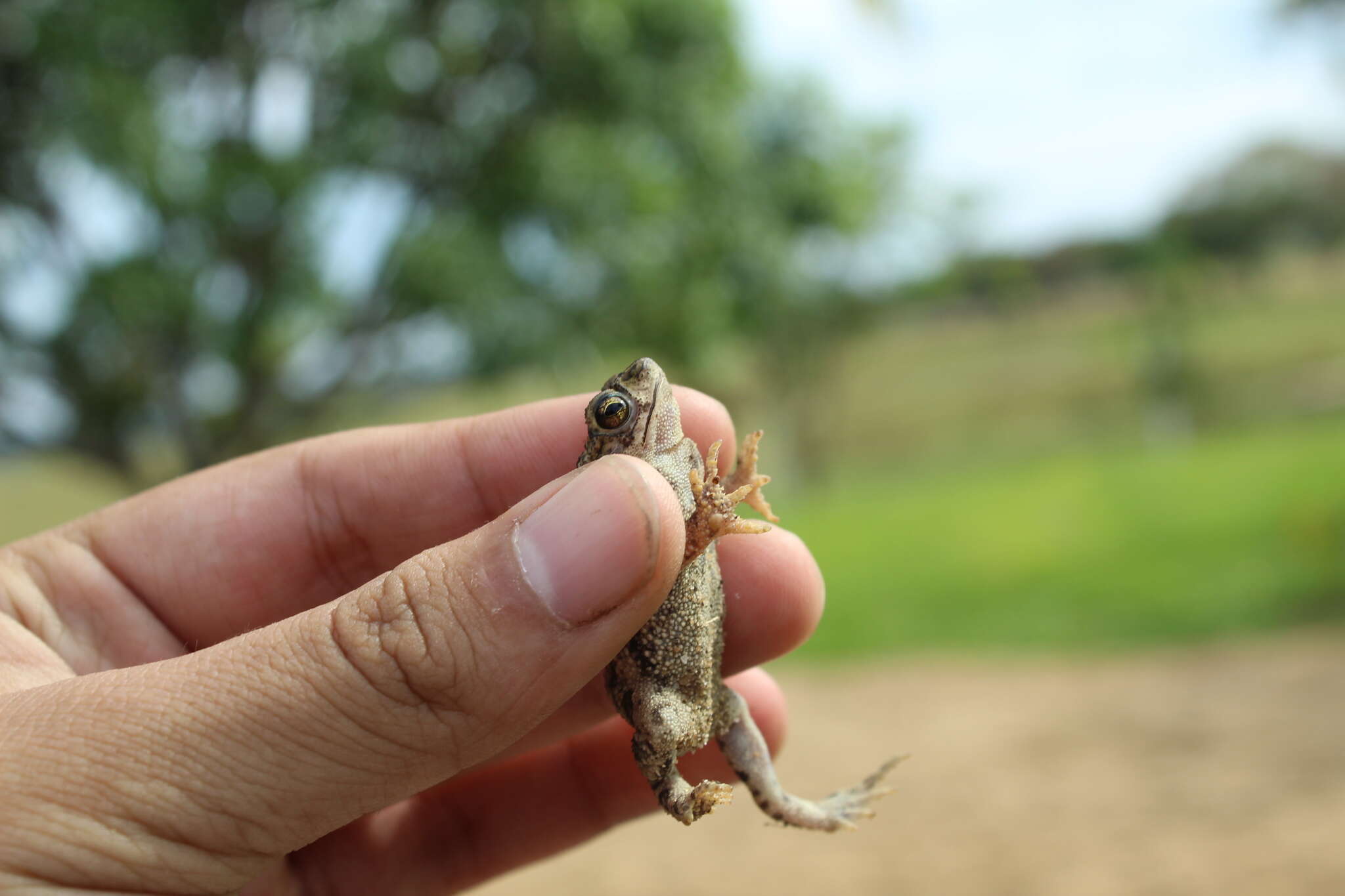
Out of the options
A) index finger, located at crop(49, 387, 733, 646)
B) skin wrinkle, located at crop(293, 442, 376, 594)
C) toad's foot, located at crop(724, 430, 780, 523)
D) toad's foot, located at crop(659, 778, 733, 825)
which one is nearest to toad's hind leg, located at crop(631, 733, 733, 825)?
toad's foot, located at crop(659, 778, 733, 825)

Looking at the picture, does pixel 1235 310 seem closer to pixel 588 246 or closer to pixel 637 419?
pixel 588 246

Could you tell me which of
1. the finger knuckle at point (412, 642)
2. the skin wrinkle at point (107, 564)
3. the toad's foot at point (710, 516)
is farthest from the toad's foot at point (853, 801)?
the skin wrinkle at point (107, 564)

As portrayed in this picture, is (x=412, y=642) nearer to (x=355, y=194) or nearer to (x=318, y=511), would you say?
(x=318, y=511)

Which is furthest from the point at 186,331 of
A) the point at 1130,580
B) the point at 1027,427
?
the point at 1027,427

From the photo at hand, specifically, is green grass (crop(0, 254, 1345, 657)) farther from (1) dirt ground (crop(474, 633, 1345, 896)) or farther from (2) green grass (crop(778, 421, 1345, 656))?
(1) dirt ground (crop(474, 633, 1345, 896))

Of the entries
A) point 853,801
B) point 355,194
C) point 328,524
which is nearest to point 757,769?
point 853,801

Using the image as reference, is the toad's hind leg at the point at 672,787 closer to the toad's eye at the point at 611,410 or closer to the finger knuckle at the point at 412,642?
the finger knuckle at the point at 412,642
